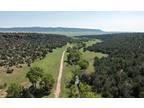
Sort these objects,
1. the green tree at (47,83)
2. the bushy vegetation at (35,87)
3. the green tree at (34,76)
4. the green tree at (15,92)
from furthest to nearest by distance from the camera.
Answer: the green tree at (34,76)
the green tree at (47,83)
the bushy vegetation at (35,87)
the green tree at (15,92)

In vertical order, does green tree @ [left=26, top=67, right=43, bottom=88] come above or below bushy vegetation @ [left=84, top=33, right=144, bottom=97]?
below

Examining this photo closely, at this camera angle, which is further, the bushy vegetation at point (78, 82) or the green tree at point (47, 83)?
the green tree at point (47, 83)

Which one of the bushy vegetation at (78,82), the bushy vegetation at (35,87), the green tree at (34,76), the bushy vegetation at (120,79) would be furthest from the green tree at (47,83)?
the bushy vegetation at (120,79)

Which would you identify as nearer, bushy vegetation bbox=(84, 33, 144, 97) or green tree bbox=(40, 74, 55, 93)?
bushy vegetation bbox=(84, 33, 144, 97)

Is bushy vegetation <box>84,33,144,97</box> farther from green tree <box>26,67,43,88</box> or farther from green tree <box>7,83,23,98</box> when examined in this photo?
green tree <box>7,83,23,98</box>

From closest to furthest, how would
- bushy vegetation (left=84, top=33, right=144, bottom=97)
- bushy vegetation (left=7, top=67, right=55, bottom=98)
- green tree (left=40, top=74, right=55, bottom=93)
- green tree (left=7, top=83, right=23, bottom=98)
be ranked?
bushy vegetation (left=84, top=33, right=144, bottom=97) < green tree (left=7, top=83, right=23, bottom=98) < bushy vegetation (left=7, top=67, right=55, bottom=98) < green tree (left=40, top=74, right=55, bottom=93)

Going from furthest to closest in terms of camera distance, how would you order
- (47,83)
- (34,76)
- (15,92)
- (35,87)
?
(34,76) < (35,87) < (47,83) < (15,92)

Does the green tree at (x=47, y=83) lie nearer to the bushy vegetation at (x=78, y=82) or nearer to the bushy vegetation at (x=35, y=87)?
the bushy vegetation at (x=35, y=87)

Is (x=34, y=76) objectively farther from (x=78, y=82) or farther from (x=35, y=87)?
(x=78, y=82)

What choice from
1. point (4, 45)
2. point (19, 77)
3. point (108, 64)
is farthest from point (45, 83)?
point (4, 45)

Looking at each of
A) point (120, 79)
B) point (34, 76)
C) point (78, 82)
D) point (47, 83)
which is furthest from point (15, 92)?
point (120, 79)

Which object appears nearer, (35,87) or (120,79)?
(120,79)

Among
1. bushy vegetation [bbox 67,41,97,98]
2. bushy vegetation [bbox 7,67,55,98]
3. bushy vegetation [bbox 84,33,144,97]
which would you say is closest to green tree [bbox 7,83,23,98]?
bushy vegetation [bbox 7,67,55,98]
